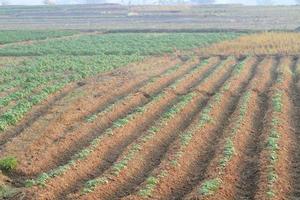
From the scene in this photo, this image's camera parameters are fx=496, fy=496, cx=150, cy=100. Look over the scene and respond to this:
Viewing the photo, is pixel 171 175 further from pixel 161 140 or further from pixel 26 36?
Answer: pixel 26 36

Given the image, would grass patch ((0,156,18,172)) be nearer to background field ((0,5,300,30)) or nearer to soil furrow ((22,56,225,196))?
soil furrow ((22,56,225,196))

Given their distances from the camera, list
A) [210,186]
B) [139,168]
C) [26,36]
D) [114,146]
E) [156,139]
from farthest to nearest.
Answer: [26,36]
[156,139]
[114,146]
[139,168]
[210,186]

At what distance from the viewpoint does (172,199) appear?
1297cm

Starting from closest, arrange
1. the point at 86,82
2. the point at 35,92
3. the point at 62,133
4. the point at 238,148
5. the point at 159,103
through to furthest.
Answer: the point at 238,148 < the point at 62,133 < the point at 159,103 < the point at 35,92 < the point at 86,82

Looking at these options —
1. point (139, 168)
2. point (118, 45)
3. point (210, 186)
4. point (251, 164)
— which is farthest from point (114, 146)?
point (118, 45)

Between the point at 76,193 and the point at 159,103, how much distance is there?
404 inches

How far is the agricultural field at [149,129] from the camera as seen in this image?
534 inches

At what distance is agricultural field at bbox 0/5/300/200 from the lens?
13.6 m

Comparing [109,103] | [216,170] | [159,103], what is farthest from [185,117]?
[216,170]

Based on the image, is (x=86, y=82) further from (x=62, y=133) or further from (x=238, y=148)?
(x=238, y=148)

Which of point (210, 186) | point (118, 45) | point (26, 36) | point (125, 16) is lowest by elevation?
point (125, 16)

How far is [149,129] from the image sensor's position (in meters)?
18.5

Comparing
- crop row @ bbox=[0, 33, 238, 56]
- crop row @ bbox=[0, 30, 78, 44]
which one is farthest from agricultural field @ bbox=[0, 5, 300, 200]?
crop row @ bbox=[0, 30, 78, 44]

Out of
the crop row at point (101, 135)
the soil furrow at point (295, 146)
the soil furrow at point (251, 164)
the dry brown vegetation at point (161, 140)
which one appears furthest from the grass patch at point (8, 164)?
the soil furrow at point (295, 146)
